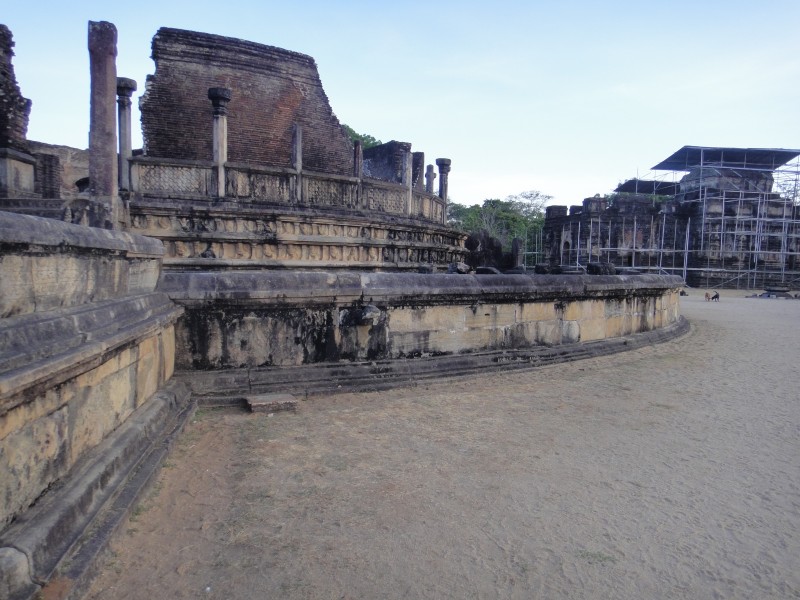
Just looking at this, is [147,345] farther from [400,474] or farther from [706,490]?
[706,490]

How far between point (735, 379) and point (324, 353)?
415cm

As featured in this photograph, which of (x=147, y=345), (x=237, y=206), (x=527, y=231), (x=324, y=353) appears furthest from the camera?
(x=527, y=231)

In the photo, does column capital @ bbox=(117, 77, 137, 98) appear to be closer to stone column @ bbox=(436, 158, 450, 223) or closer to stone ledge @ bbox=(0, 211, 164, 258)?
stone column @ bbox=(436, 158, 450, 223)

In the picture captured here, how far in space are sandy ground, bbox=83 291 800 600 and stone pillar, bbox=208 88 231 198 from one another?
6.74 metres

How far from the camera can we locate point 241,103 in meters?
17.2

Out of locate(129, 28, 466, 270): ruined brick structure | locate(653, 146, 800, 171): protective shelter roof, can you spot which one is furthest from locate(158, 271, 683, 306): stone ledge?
locate(653, 146, 800, 171): protective shelter roof

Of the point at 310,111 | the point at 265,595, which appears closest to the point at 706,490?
the point at 265,595

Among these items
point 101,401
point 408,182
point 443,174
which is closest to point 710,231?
point 443,174

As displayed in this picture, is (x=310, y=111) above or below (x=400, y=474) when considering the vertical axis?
above

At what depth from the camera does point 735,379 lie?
5.34 m

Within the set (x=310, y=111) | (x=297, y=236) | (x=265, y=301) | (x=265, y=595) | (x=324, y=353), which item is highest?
(x=310, y=111)

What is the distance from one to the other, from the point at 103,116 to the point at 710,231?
2921 cm

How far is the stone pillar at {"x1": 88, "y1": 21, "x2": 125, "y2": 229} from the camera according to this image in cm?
546

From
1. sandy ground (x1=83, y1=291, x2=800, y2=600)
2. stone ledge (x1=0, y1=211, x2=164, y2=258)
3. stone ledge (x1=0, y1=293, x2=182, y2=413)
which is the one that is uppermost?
stone ledge (x1=0, y1=211, x2=164, y2=258)
